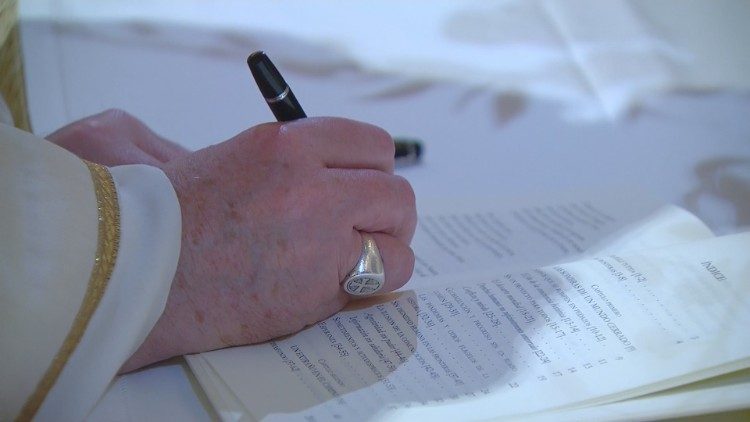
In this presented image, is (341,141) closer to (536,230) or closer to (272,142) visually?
(272,142)

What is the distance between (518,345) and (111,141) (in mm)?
434

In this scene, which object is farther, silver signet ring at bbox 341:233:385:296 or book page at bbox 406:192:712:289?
book page at bbox 406:192:712:289

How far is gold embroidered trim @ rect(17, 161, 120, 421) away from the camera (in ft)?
1.81

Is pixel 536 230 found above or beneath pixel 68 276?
beneath

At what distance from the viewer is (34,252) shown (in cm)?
55

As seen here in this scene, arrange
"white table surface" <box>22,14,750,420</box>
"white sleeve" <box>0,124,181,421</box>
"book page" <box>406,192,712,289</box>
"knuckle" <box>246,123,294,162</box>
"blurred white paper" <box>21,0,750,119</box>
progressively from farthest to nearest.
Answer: "blurred white paper" <box>21,0,750,119</box>, "white table surface" <box>22,14,750,420</box>, "book page" <box>406,192,712,289</box>, "knuckle" <box>246,123,294,162</box>, "white sleeve" <box>0,124,181,421</box>

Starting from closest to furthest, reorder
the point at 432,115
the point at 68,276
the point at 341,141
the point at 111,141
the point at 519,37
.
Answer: the point at 68,276
the point at 341,141
the point at 111,141
the point at 432,115
the point at 519,37

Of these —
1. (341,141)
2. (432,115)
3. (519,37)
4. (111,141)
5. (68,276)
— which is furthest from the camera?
(519,37)

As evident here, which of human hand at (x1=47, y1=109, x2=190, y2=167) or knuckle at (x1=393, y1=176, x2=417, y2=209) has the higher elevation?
knuckle at (x1=393, y1=176, x2=417, y2=209)

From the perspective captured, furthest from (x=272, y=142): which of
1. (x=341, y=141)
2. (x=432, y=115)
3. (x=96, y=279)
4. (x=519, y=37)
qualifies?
(x=519, y=37)

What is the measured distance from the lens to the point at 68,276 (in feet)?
1.82

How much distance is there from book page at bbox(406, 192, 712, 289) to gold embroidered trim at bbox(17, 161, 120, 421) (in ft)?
0.87

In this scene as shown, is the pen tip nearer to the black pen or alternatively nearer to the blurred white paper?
the black pen

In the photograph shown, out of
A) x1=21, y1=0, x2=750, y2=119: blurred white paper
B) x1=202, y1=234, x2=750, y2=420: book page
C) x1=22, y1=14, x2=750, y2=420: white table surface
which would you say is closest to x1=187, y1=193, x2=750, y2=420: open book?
x1=202, y1=234, x2=750, y2=420: book page
